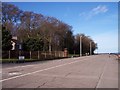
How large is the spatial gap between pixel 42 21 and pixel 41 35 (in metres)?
4.36

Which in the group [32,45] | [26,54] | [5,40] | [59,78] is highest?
[5,40]

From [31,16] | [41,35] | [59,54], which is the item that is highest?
[31,16]

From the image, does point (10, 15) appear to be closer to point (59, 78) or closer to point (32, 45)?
point (32, 45)

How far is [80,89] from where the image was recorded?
12109mm

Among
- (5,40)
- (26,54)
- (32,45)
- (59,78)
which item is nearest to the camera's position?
(59,78)

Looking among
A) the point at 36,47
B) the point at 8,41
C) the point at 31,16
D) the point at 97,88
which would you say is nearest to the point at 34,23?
the point at 31,16

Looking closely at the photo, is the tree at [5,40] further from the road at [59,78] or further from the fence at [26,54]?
the road at [59,78]

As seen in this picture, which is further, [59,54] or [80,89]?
[59,54]

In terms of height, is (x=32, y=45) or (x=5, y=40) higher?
(x=5, y=40)

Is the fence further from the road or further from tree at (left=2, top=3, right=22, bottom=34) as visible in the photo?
the road

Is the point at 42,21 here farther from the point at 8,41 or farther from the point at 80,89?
the point at 80,89

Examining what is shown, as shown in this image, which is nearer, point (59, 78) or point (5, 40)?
point (59, 78)

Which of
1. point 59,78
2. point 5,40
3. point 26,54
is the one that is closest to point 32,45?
point 26,54

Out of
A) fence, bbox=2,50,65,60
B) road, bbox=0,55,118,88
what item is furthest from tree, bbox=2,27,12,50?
road, bbox=0,55,118,88
